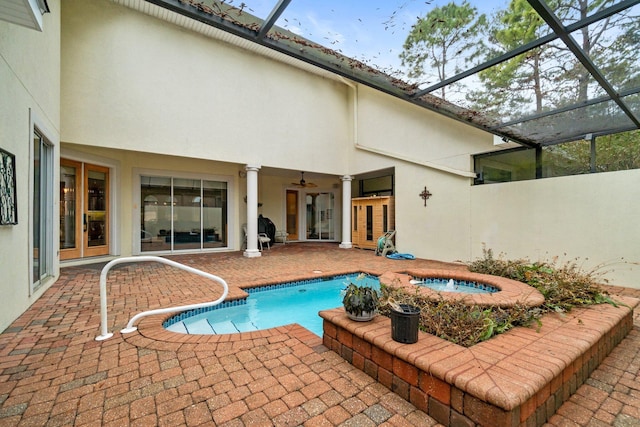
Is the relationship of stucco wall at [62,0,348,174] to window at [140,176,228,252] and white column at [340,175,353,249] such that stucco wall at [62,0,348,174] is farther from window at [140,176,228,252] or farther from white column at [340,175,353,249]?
window at [140,176,228,252]

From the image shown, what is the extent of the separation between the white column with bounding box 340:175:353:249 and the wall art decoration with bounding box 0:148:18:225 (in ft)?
26.9

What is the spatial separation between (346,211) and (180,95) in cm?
610

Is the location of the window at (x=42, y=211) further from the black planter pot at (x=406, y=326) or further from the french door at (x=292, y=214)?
the french door at (x=292, y=214)

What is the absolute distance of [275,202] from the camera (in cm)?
1181

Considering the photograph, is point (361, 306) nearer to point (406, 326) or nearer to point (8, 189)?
point (406, 326)

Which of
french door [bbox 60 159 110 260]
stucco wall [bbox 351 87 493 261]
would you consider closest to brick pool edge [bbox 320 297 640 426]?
stucco wall [bbox 351 87 493 261]

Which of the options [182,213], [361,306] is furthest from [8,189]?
[182,213]

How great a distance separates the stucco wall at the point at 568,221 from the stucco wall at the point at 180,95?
5.26 meters

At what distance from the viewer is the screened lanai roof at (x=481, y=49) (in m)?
3.26

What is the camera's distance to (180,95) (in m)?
7.04

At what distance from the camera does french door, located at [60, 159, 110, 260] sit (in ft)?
20.8

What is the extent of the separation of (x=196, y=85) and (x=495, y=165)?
25.2 ft

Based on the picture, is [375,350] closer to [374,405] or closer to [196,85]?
[374,405]

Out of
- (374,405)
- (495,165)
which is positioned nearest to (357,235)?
(495,165)
